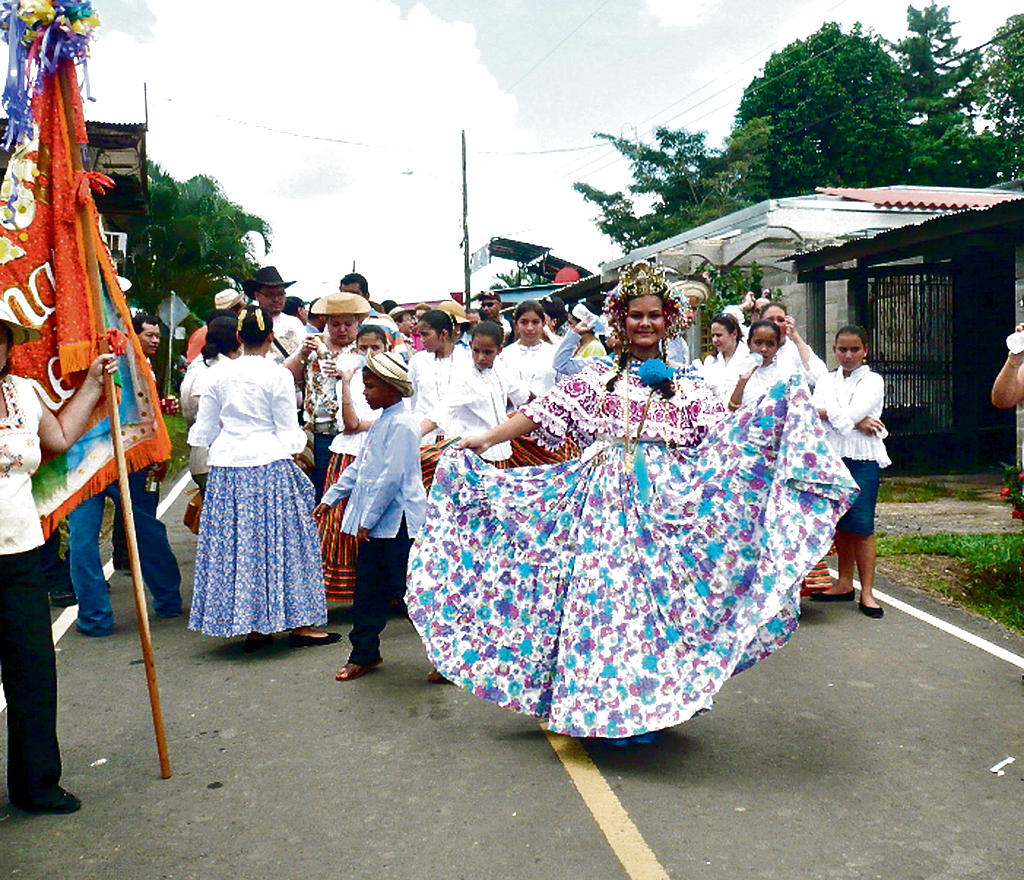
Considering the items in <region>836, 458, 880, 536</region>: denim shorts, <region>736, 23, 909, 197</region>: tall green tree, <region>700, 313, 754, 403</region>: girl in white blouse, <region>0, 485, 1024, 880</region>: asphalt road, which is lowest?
<region>0, 485, 1024, 880</region>: asphalt road

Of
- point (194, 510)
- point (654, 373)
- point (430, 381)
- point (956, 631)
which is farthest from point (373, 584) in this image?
point (956, 631)

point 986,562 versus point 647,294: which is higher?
point 647,294

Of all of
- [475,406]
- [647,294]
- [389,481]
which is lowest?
[389,481]

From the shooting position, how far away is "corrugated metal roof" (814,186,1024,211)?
18.6 meters

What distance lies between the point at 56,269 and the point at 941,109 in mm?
44296

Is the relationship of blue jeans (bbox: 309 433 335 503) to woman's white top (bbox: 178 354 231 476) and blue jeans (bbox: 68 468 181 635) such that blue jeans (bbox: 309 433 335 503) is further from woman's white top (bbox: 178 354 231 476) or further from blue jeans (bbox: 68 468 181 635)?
blue jeans (bbox: 68 468 181 635)

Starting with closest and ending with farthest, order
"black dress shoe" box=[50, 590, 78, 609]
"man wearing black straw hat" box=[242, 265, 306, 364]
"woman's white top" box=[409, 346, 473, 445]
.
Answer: "black dress shoe" box=[50, 590, 78, 609]
"woman's white top" box=[409, 346, 473, 445]
"man wearing black straw hat" box=[242, 265, 306, 364]

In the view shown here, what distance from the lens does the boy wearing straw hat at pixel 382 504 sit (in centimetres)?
593

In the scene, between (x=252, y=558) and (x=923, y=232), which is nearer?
(x=252, y=558)

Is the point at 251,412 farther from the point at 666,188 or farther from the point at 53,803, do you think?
the point at 666,188

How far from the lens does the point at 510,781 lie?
14.4 feet

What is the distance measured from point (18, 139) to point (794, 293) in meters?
14.2

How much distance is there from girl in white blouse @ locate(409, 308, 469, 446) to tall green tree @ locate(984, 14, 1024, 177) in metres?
35.0

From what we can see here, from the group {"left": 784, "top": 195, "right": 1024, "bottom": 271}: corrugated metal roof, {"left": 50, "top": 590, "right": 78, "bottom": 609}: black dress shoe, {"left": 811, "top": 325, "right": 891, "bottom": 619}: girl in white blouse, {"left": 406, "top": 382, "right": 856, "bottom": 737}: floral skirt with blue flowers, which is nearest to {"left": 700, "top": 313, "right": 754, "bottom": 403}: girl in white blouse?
{"left": 811, "top": 325, "right": 891, "bottom": 619}: girl in white blouse
